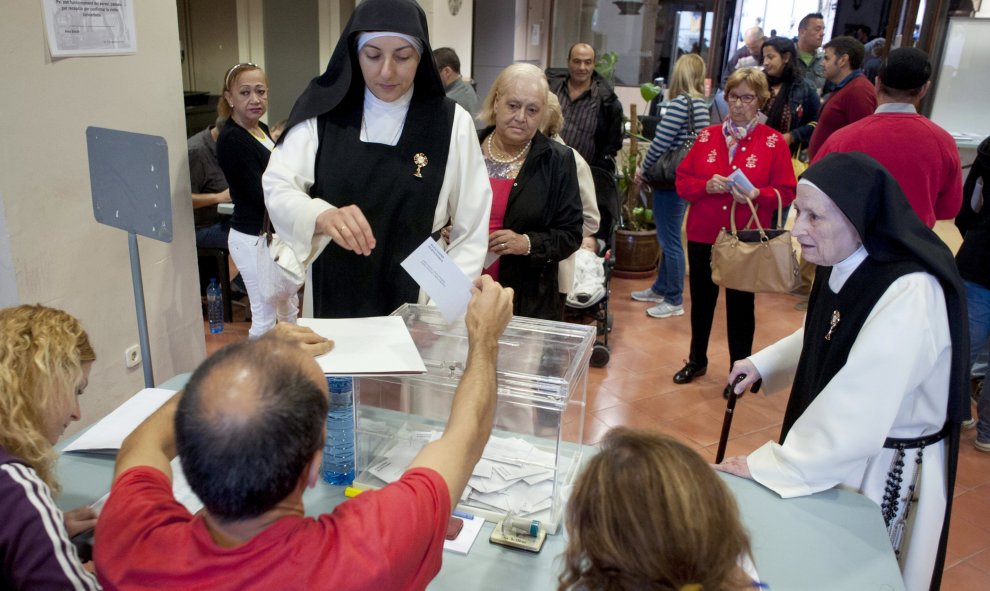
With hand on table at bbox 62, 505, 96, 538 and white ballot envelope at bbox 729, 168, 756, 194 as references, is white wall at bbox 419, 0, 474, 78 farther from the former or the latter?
hand on table at bbox 62, 505, 96, 538

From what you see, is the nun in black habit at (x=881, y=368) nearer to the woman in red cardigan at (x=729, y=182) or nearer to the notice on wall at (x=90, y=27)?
the woman in red cardigan at (x=729, y=182)

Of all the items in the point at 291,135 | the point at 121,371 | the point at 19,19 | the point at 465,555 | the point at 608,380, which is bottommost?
the point at 608,380

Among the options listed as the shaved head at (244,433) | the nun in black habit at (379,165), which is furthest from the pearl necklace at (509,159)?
the shaved head at (244,433)

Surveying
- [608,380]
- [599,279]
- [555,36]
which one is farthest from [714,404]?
[555,36]

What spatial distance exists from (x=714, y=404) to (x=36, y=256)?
11.0 feet

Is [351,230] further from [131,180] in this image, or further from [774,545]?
[774,545]

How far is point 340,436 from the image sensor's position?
1.85 metres

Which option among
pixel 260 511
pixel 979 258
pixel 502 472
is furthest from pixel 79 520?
pixel 979 258

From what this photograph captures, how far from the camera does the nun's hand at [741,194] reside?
3918mm

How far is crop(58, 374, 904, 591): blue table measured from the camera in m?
1.60

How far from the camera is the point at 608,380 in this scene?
4.62 m

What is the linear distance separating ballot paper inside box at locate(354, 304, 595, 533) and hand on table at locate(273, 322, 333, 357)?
149mm

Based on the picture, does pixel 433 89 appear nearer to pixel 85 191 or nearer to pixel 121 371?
pixel 85 191

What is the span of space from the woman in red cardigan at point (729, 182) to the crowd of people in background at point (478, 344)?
1 cm
